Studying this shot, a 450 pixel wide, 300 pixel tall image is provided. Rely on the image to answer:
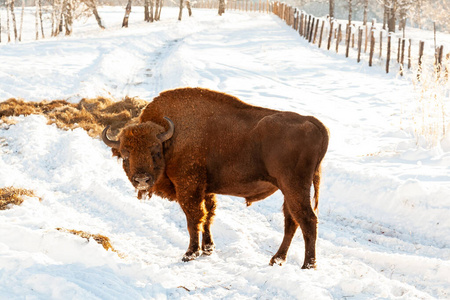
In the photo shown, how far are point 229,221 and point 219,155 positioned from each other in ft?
5.72

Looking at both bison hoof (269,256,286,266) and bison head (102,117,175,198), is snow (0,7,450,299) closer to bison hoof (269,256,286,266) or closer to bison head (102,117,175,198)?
bison hoof (269,256,286,266)

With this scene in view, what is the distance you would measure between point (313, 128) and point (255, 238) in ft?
7.00

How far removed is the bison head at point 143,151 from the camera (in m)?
5.61

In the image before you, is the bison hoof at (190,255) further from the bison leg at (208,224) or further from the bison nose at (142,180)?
the bison nose at (142,180)

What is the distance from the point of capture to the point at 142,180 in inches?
218

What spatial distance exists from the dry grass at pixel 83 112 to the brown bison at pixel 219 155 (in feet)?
17.1

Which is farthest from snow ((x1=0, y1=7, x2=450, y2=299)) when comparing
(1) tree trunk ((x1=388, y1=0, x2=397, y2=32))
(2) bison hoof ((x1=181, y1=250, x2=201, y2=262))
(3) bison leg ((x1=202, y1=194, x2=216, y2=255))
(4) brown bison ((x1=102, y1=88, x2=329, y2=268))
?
(1) tree trunk ((x1=388, y1=0, x2=397, y2=32))

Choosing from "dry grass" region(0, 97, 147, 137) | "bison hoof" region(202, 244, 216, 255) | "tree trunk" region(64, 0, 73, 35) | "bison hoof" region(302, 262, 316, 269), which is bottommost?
"bison hoof" region(202, 244, 216, 255)

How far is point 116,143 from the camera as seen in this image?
5953 mm

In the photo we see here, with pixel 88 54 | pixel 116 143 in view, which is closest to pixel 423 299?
pixel 116 143

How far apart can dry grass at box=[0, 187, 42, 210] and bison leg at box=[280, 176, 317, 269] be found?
4045 mm

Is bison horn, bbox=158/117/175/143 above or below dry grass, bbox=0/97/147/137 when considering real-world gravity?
above

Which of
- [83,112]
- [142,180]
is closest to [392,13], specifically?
[83,112]

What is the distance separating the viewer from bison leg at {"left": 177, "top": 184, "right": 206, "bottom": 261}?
5980 mm
